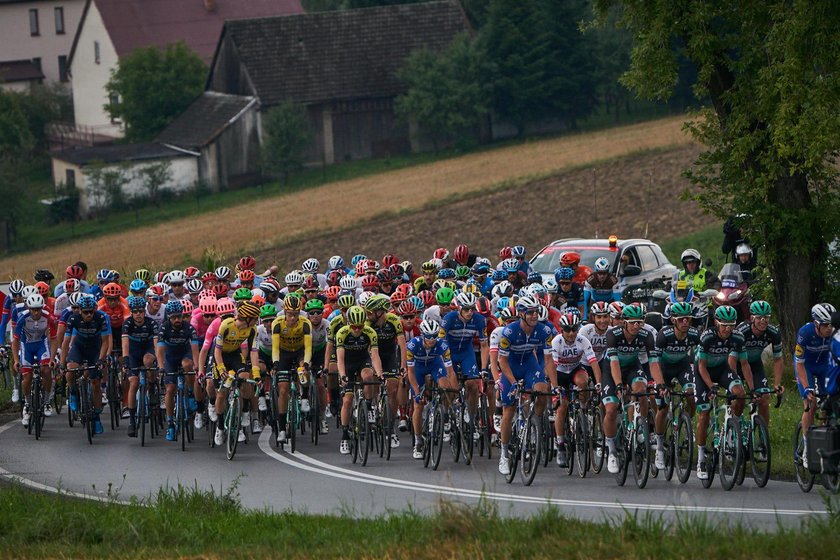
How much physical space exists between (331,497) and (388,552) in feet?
15.9

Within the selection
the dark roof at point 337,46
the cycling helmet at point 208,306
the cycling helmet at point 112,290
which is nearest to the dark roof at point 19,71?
the dark roof at point 337,46

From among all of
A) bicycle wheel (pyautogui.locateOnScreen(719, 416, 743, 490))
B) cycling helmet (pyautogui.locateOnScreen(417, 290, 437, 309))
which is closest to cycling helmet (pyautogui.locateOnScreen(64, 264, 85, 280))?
cycling helmet (pyautogui.locateOnScreen(417, 290, 437, 309))

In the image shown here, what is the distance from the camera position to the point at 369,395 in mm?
19656

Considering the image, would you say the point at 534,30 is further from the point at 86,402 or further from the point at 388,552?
the point at 388,552

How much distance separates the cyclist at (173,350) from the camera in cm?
2147

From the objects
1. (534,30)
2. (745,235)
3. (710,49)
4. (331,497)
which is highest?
(534,30)

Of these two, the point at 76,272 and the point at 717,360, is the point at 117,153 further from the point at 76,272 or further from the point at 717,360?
the point at 717,360

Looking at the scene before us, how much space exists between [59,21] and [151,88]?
77.8ft

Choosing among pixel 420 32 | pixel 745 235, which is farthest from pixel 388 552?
pixel 420 32

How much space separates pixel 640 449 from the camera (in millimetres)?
16844

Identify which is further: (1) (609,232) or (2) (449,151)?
(2) (449,151)

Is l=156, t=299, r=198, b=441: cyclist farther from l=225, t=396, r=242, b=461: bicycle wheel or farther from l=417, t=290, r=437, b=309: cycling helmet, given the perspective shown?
l=417, t=290, r=437, b=309: cycling helmet

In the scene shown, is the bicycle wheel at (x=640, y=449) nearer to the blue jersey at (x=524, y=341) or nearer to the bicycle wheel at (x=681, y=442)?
the bicycle wheel at (x=681, y=442)

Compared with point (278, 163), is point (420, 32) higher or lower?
higher
